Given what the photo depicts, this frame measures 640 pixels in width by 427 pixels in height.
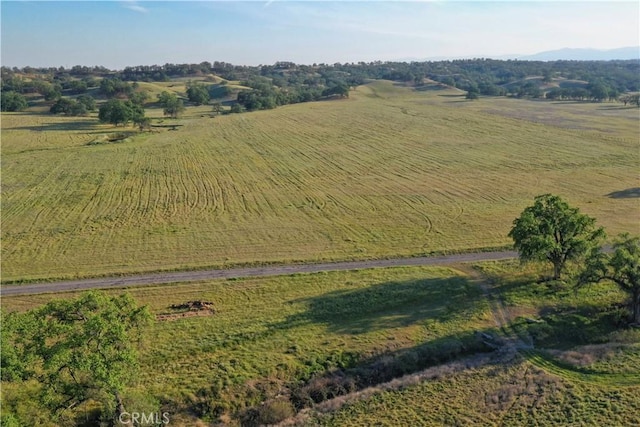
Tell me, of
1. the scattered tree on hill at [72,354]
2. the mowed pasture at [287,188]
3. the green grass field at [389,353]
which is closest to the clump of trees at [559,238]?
the green grass field at [389,353]

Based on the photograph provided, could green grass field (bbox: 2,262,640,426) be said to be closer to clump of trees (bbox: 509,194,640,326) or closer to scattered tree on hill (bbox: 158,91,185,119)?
clump of trees (bbox: 509,194,640,326)

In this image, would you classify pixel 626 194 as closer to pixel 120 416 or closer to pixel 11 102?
pixel 120 416

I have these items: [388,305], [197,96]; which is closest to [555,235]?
[388,305]

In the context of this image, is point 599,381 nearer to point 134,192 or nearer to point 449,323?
point 449,323

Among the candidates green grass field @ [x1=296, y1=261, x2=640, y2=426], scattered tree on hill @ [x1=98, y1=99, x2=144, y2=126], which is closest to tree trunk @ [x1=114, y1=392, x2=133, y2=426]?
green grass field @ [x1=296, y1=261, x2=640, y2=426]

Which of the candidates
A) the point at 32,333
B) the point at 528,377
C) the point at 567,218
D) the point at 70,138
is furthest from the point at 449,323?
the point at 70,138

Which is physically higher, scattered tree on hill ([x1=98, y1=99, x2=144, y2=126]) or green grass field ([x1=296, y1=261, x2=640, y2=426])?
scattered tree on hill ([x1=98, y1=99, x2=144, y2=126])
